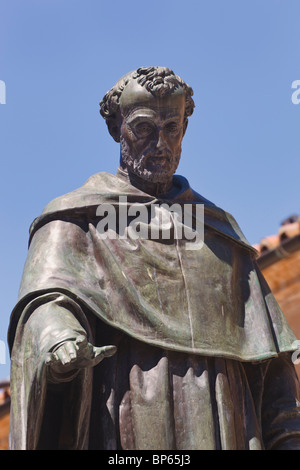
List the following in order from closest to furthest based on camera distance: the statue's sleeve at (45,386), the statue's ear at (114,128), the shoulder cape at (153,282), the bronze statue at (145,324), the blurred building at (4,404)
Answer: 1. the statue's sleeve at (45,386)
2. the bronze statue at (145,324)
3. the shoulder cape at (153,282)
4. the statue's ear at (114,128)
5. the blurred building at (4,404)

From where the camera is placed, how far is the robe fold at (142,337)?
7.59 m

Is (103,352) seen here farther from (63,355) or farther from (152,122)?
(152,122)

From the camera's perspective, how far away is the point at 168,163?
27.3ft

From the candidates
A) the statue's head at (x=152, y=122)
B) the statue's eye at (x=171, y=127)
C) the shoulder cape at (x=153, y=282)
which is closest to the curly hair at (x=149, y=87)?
the statue's head at (x=152, y=122)

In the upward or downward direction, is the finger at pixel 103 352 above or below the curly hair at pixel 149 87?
below

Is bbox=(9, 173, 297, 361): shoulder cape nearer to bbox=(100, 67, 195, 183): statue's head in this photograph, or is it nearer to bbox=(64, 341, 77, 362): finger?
bbox=(100, 67, 195, 183): statue's head

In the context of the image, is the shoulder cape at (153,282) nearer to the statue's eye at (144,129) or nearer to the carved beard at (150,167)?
the carved beard at (150,167)

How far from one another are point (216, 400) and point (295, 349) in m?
0.69

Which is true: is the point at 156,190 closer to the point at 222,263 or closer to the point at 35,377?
the point at 222,263

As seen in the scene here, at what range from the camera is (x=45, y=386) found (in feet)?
24.5

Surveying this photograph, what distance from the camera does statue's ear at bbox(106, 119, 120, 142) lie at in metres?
8.59

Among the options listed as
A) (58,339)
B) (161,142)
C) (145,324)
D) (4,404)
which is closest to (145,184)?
Answer: (161,142)

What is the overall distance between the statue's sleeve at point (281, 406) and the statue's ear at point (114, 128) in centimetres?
158

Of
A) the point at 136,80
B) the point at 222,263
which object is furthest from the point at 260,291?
the point at 136,80
